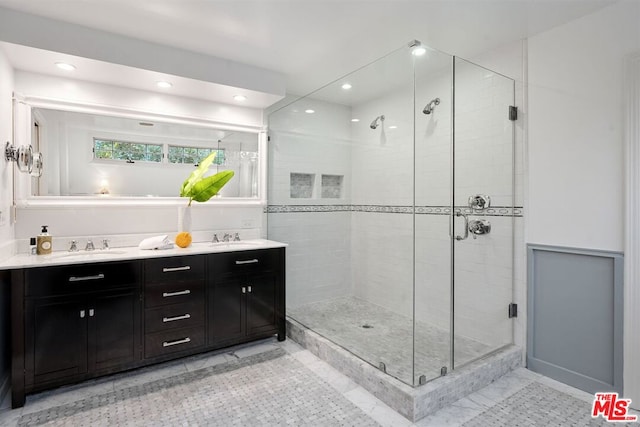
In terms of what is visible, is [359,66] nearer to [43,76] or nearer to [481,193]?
[481,193]

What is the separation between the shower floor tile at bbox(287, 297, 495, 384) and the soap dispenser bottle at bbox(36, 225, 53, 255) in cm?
202

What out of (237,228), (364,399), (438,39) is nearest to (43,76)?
(237,228)

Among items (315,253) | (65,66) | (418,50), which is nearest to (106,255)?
(65,66)

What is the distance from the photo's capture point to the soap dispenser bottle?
7.96 ft

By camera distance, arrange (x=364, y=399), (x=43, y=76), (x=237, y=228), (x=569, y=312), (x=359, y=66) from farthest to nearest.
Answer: (x=237, y=228) < (x=359, y=66) < (x=43, y=76) < (x=569, y=312) < (x=364, y=399)

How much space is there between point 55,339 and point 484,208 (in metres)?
3.13

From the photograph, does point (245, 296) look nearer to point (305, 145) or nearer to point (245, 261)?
point (245, 261)

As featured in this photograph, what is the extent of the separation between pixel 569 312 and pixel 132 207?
342 centimetres

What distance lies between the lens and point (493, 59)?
278 centimetres

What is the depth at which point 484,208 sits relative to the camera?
2.70m

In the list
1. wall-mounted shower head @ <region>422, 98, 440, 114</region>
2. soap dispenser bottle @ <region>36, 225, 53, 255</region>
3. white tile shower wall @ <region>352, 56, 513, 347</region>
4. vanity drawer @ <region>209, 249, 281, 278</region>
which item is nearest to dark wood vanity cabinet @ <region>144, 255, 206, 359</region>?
vanity drawer @ <region>209, 249, 281, 278</region>

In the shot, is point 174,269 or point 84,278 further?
point 174,269

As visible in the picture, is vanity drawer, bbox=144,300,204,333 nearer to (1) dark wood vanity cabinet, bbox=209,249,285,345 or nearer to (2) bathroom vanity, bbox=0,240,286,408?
(2) bathroom vanity, bbox=0,240,286,408

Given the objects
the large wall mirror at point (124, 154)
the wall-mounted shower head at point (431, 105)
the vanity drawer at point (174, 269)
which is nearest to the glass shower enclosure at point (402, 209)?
the wall-mounted shower head at point (431, 105)
